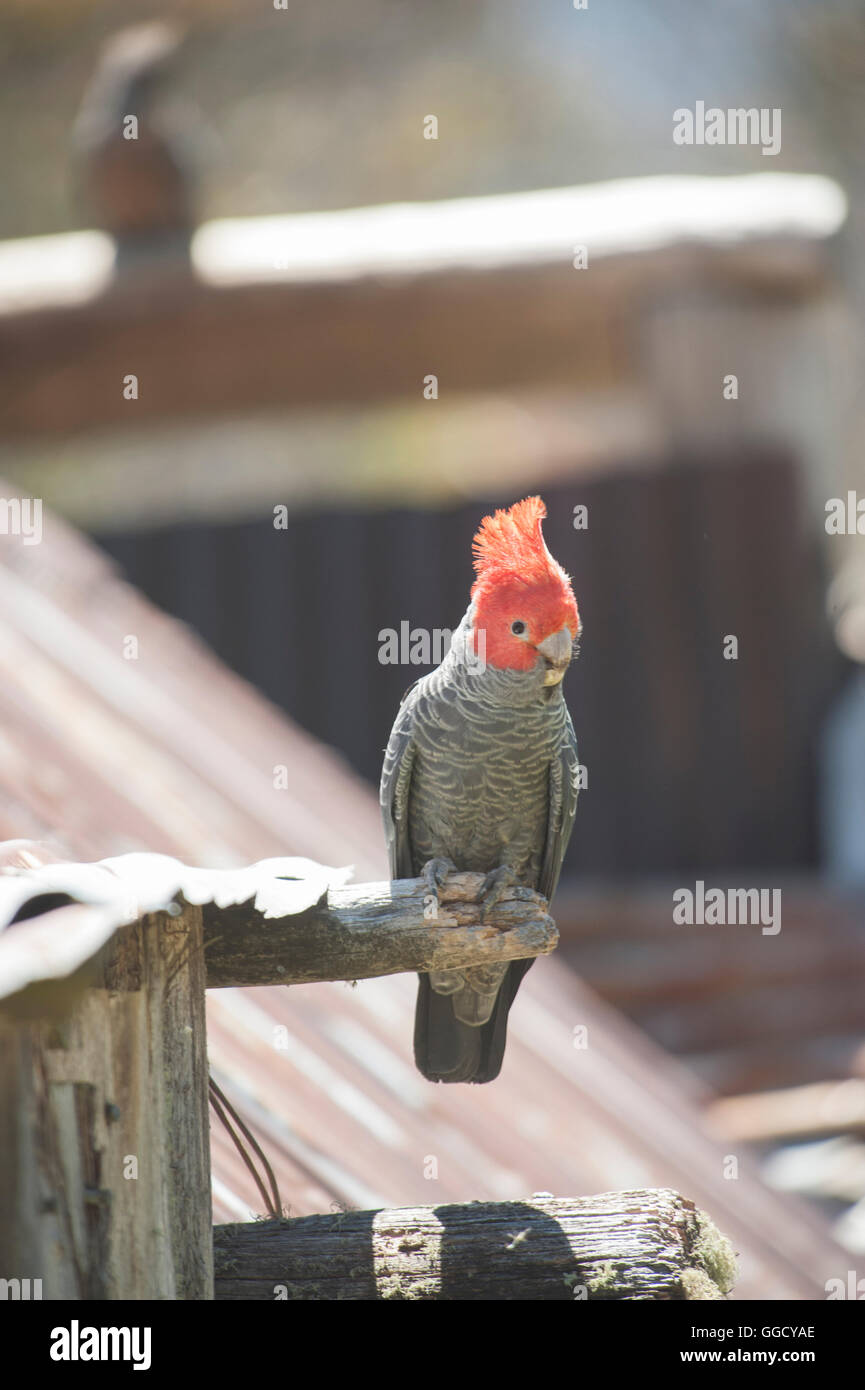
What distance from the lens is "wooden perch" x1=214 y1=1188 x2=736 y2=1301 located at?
1880mm

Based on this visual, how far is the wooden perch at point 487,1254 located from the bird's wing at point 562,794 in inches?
48.3

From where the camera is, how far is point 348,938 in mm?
1937

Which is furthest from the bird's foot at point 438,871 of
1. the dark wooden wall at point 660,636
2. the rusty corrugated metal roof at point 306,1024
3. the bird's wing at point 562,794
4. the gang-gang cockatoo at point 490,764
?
the dark wooden wall at point 660,636

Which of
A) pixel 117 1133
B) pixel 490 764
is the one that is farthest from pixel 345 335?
pixel 117 1133

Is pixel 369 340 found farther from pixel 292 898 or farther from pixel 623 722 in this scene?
pixel 292 898

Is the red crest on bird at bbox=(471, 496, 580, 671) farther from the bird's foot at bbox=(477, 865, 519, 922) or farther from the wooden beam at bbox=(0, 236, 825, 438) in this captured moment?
the wooden beam at bbox=(0, 236, 825, 438)

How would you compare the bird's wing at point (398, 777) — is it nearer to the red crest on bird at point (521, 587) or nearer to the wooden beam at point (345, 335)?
the red crest on bird at point (521, 587)

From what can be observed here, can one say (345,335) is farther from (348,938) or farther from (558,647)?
(348,938)

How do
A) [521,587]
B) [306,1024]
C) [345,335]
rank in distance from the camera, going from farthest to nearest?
[345,335]
[306,1024]
[521,587]

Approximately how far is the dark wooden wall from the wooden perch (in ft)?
22.6

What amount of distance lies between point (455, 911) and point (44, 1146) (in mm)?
757

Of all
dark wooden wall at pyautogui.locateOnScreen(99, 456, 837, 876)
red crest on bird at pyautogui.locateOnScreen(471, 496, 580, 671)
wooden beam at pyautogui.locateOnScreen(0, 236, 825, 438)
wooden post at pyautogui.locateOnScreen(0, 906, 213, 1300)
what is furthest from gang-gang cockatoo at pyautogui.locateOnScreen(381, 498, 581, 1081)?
dark wooden wall at pyautogui.locateOnScreen(99, 456, 837, 876)

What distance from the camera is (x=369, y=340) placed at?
7.56 meters

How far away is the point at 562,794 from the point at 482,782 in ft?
0.71
